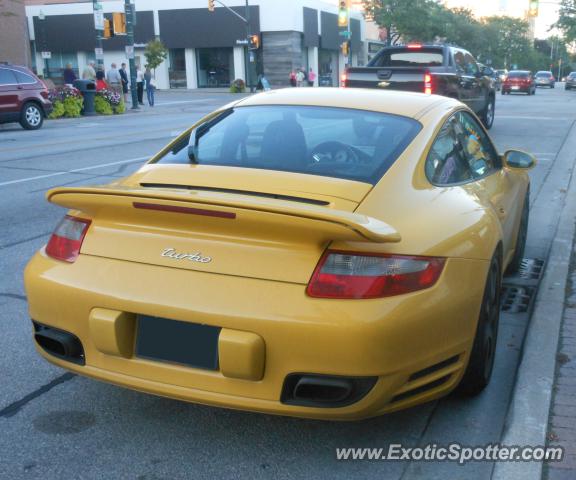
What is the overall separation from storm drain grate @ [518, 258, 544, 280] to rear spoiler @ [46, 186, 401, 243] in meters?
3.15

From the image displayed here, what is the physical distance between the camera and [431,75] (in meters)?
14.2

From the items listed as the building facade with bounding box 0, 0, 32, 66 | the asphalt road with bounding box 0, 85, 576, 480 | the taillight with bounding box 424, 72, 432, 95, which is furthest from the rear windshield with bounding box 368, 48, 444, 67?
the building facade with bounding box 0, 0, 32, 66

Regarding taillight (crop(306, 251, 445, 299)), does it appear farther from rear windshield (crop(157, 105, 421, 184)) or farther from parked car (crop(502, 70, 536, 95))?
parked car (crop(502, 70, 536, 95))

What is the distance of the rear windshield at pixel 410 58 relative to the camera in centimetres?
1611

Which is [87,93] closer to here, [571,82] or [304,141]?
[304,141]

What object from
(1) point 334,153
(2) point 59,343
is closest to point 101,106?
(1) point 334,153

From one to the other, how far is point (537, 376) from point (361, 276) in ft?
4.83

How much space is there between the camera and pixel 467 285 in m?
3.21

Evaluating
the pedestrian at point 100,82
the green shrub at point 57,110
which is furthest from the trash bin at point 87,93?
the green shrub at point 57,110

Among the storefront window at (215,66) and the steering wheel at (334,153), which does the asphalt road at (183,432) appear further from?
the storefront window at (215,66)

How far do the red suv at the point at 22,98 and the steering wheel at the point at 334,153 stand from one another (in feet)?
56.7

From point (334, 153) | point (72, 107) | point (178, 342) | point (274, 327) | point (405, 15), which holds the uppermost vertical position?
point (405, 15)

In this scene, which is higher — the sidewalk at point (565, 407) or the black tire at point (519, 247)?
the black tire at point (519, 247)

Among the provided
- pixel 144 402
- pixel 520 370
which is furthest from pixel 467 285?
pixel 144 402
